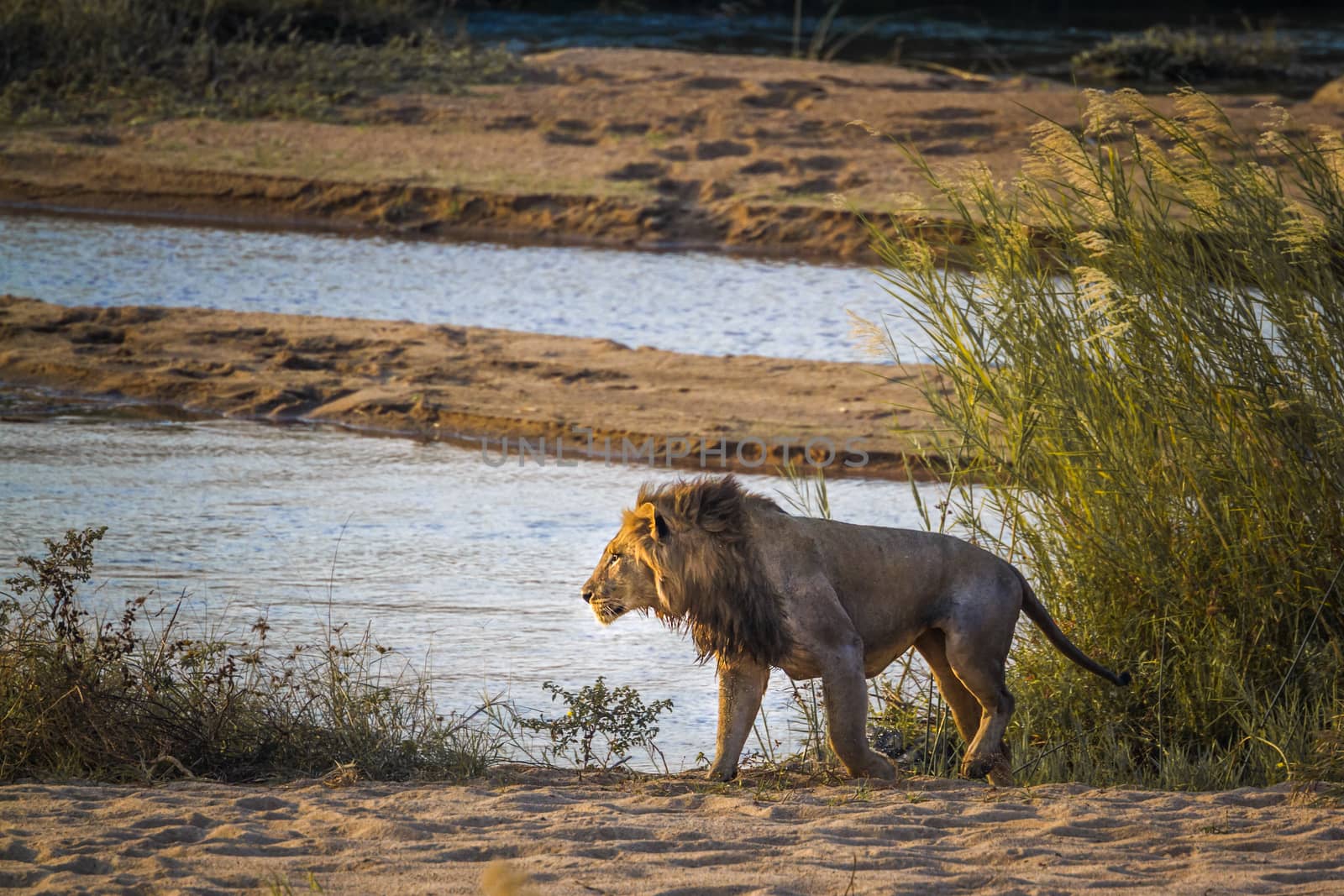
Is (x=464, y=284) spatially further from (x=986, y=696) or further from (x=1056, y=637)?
(x=986, y=696)

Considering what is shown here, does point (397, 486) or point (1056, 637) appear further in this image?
point (397, 486)

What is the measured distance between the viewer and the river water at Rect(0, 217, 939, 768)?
7859mm

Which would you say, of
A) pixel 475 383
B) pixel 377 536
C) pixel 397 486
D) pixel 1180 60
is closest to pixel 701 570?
pixel 377 536

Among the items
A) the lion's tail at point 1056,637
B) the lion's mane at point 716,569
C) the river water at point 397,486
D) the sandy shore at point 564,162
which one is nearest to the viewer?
the lion's mane at point 716,569

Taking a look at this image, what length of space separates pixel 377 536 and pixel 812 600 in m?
4.46

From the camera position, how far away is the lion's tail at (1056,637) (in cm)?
588

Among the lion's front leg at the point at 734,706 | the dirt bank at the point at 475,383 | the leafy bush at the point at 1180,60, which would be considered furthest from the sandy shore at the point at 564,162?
the lion's front leg at the point at 734,706

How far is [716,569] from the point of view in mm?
5629

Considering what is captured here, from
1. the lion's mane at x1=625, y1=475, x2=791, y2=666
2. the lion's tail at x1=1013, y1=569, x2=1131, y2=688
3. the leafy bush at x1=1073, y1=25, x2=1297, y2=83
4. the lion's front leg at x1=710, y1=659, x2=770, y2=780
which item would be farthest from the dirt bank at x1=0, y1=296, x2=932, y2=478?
the leafy bush at x1=1073, y1=25, x2=1297, y2=83

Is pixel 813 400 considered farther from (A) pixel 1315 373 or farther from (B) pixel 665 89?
(B) pixel 665 89

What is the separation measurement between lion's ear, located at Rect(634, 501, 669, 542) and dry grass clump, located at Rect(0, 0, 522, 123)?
609 inches

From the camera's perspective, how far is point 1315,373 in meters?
6.18

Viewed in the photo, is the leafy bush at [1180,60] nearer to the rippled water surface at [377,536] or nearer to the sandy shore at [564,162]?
the sandy shore at [564,162]

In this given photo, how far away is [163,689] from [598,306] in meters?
9.44
